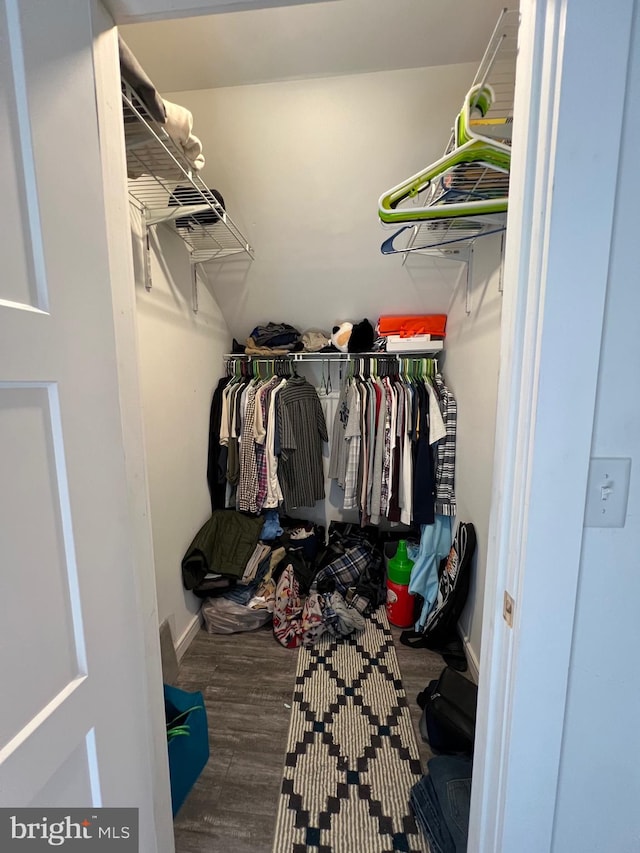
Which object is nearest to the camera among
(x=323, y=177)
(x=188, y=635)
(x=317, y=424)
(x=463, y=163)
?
(x=463, y=163)

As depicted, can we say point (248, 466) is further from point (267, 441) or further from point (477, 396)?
point (477, 396)

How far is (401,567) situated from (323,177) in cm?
215

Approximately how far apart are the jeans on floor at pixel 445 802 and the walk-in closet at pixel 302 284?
7 cm

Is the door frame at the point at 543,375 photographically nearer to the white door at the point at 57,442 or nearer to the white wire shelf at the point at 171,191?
the white door at the point at 57,442

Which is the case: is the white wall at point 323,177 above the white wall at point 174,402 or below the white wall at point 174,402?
above

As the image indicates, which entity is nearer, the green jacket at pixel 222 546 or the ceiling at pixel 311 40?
the ceiling at pixel 311 40

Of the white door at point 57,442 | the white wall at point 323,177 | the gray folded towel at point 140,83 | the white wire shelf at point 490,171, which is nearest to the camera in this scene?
the white door at point 57,442

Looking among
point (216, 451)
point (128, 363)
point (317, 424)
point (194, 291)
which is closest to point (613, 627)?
point (128, 363)

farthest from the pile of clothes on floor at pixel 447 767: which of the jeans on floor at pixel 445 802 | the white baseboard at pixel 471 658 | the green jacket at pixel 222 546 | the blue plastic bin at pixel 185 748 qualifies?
the green jacket at pixel 222 546

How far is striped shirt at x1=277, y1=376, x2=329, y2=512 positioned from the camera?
7.29ft

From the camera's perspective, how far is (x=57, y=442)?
23.0 inches

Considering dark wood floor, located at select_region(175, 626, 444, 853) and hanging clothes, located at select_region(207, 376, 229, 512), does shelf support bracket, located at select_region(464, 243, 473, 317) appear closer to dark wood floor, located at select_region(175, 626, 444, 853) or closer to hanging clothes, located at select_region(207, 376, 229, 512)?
hanging clothes, located at select_region(207, 376, 229, 512)

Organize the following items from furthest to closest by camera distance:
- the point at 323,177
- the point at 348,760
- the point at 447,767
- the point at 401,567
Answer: the point at 401,567, the point at 323,177, the point at 348,760, the point at 447,767

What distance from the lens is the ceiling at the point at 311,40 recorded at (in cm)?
115
